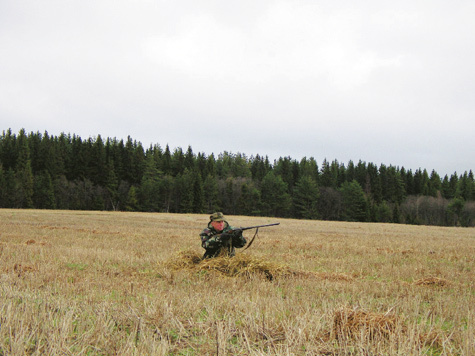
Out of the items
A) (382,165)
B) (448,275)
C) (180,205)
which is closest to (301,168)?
(382,165)

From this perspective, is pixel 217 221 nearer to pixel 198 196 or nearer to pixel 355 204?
pixel 198 196

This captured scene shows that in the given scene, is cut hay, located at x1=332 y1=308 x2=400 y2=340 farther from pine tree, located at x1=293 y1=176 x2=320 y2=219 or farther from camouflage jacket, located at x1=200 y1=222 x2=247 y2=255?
pine tree, located at x1=293 y1=176 x2=320 y2=219

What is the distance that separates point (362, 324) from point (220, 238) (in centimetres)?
533

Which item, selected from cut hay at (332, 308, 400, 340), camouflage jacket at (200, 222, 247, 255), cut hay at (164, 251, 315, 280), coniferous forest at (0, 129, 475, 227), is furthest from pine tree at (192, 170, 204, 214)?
cut hay at (332, 308, 400, 340)

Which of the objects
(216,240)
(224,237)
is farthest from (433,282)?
(216,240)

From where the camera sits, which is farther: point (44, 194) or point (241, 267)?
point (44, 194)

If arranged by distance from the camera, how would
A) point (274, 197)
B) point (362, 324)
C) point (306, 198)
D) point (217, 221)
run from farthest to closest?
point (306, 198) < point (274, 197) < point (217, 221) < point (362, 324)

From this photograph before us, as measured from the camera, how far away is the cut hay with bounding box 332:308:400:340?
4.07m

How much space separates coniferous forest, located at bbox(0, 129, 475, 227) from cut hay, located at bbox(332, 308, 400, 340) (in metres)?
78.7

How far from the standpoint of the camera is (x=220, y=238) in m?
9.29

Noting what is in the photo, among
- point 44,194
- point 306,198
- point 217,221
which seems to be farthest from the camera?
point 306,198

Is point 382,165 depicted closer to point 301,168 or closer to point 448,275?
point 301,168

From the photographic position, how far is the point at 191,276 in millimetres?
8320

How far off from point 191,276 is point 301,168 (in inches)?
4566
